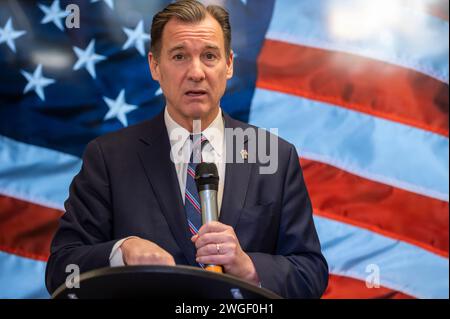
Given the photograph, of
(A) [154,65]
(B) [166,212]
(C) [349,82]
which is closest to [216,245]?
(B) [166,212]

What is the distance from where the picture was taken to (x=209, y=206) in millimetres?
1468

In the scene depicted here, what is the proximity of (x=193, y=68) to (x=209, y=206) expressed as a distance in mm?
528

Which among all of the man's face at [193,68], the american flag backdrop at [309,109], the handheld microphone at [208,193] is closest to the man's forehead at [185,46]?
the man's face at [193,68]

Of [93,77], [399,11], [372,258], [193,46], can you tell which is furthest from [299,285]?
[399,11]

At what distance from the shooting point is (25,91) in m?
2.94

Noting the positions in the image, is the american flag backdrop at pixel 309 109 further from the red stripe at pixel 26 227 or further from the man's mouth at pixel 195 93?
the man's mouth at pixel 195 93

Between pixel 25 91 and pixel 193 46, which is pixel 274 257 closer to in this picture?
pixel 193 46

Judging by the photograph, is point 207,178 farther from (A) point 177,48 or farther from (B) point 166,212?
(A) point 177,48

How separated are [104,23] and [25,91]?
0.44 meters

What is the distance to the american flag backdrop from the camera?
2.94 metres

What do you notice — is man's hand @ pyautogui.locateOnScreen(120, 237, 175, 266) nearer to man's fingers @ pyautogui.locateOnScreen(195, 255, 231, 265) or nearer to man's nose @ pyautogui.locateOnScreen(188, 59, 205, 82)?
man's fingers @ pyautogui.locateOnScreen(195, 255, 231, 265)

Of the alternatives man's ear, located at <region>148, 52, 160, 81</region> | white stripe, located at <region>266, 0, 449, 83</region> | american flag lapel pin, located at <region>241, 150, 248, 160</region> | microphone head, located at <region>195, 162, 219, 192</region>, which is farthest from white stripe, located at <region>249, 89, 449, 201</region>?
microphone head, located at <region>195, 162, 219, 192</region>

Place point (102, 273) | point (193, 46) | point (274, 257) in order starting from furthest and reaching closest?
point (193, 46)
point (274, 257)
point (102, 273)

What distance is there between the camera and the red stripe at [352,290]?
2990 mm
